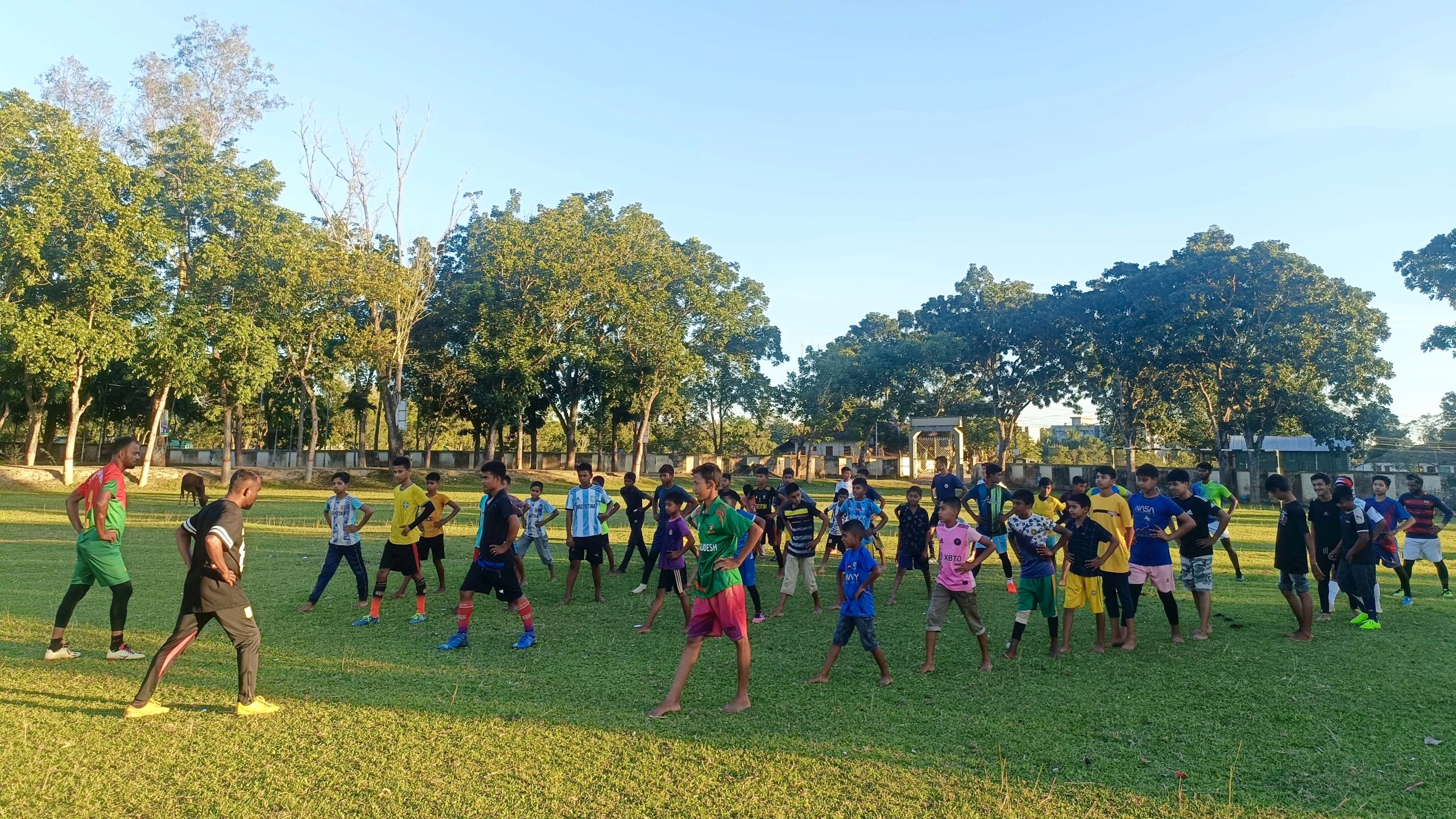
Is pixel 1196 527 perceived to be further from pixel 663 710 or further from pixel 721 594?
pixel 663 710

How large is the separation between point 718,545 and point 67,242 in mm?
31842

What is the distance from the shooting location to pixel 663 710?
5.73 m

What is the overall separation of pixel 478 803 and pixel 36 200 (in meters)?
31.1

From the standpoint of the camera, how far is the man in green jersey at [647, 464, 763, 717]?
5863 mm

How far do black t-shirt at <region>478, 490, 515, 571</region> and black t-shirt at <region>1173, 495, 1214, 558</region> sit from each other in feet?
22.0

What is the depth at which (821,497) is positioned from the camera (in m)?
34.0

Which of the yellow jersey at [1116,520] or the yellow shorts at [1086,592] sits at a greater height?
the yellow jersey at [1116,520]

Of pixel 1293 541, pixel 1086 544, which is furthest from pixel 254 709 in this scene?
pixel 1293 541

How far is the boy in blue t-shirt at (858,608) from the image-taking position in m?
6.67

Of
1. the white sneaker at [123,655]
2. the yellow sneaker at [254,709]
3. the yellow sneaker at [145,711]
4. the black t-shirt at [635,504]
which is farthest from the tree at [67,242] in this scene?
the yellow sneaker at [254,709]

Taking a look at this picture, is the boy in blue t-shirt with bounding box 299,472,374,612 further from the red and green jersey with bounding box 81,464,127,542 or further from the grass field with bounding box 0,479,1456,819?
the red and green jersey with bounding box 81,464,127,542

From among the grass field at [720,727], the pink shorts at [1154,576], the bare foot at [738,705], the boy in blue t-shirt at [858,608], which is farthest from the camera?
the pink shorts at [1154,576]

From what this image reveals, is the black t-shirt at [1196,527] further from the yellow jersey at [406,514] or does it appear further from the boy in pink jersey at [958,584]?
the yellow jersey at [406,514]

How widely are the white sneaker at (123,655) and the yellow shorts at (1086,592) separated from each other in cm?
840
